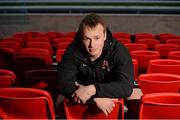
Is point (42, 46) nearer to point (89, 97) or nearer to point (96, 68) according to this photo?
point (96, 68)

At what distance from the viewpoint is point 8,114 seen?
2.44 metres

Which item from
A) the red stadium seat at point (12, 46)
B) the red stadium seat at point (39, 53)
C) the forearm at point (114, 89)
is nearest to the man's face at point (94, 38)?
the forearm at point (114, 89)

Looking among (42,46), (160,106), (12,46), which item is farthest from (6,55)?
(160,106)

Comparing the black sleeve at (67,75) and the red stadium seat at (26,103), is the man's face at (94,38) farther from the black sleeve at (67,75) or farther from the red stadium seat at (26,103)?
the red stadium seat at (26,103)

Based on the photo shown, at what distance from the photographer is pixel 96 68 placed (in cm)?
259

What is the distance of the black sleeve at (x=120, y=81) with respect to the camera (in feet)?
7.83

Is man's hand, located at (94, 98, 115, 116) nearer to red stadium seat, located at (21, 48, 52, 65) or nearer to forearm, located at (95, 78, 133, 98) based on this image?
forearm, located at (95, 78, 133, 98)

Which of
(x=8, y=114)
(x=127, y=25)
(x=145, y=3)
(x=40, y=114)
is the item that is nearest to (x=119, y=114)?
(x=40, y=114)

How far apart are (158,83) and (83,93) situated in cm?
77

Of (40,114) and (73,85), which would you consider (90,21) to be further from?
(40,114)

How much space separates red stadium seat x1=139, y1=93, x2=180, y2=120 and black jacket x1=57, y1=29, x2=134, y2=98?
9.1 inches

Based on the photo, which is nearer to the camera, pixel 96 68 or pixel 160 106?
pixel 160 106

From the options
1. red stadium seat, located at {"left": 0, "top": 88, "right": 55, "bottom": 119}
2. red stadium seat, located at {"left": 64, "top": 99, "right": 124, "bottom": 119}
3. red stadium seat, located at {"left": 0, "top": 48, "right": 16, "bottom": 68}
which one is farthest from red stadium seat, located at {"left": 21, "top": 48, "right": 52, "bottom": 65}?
red stadium seat, located at {"left": 64, "top": 99, "right": 124, "bottom": 119}

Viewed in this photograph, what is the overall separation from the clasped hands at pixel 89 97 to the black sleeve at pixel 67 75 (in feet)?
0.23
